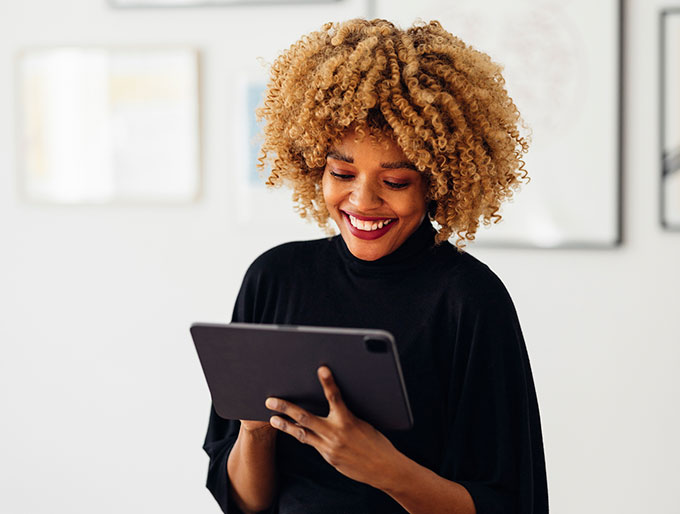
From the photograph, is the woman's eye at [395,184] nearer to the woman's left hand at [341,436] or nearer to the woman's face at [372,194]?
the woman's face at [372,194]

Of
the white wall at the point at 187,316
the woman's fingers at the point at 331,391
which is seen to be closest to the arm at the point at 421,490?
the woman's fingers at the point at 331,391

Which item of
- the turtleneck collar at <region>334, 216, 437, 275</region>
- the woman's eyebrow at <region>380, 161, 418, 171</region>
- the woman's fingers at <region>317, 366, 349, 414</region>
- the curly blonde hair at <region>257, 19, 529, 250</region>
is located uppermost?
the curly blonde hair at <region>257, 19, 529, 250</region>

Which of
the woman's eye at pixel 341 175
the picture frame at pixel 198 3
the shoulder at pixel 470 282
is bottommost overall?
the shoulder at pixel 470 282

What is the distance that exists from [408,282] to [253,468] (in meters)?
0.35

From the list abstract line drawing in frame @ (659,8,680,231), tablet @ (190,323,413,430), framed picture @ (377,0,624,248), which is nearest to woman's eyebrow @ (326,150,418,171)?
tablet @ (190,323,413,430)

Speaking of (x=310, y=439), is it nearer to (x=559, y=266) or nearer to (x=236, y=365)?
(x=236, y=365)

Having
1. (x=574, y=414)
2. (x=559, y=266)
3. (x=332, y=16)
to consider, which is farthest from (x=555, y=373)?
(x=332, y=16)

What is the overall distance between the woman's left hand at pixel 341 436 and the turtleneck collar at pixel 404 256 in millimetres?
258

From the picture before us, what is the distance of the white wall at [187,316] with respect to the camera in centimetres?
236

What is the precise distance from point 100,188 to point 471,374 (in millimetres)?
1793

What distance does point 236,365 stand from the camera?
1112mm

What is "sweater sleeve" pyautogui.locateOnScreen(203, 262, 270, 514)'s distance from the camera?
1.33 metres

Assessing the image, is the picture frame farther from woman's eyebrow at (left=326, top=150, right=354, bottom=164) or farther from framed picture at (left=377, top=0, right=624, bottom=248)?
woman's eyebrow at (left=326, top=150, right=354, bottom=164)

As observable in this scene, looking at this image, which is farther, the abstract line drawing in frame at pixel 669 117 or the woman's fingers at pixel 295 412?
the abstract line drawing in frame at pixel 669 117
